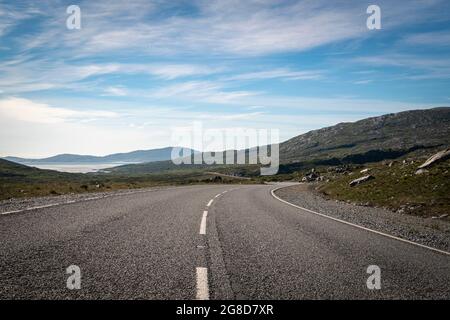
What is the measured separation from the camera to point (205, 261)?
7133 mm

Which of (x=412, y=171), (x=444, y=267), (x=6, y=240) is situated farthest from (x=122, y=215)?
(x=412, y=171)

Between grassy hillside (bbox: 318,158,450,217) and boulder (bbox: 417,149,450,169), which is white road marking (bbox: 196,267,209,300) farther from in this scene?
boulder (bbox: 417,149,450,169)

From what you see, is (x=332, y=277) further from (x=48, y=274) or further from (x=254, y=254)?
(x=48, y=274)

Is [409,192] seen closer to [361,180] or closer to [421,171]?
[421,171]

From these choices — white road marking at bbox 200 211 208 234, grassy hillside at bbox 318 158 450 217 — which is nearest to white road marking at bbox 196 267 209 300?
white road marking at bbox 200 211 208 234

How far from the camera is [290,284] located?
5883 mm

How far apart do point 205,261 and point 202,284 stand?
146 centimetres

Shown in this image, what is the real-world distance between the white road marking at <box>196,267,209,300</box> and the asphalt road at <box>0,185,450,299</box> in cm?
1

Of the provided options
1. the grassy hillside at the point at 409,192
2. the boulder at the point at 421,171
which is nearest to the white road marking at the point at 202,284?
the grassy hillside at the point at 409,192

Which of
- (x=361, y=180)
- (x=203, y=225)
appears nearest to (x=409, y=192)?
(x=361, y=180)

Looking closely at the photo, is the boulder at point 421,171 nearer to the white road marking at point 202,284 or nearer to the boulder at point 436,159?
the boulder at point 436,159

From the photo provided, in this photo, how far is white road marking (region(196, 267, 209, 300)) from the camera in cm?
517

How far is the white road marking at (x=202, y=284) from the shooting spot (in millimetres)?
5166

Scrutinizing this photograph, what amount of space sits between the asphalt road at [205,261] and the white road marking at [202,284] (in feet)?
0.05
